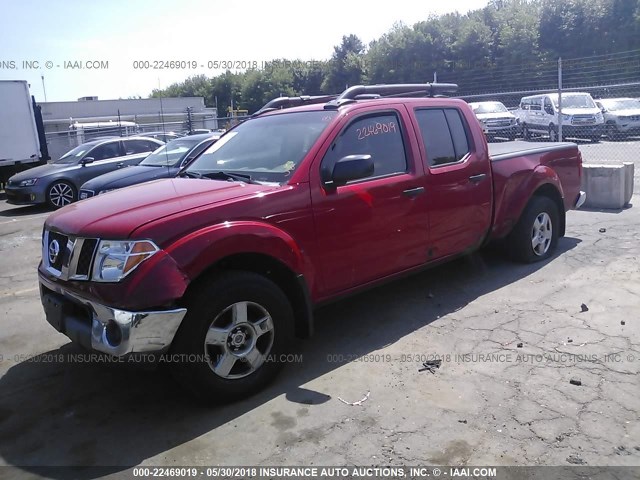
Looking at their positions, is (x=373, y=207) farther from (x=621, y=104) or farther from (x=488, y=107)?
(x=621, y=104)

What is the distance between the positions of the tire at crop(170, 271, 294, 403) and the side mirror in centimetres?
92

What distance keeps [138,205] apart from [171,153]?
23.8ft

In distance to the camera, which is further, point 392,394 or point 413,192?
point 413,192

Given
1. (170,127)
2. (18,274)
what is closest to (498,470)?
(18,274)

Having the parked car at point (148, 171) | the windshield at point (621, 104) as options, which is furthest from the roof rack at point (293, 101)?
the windshield at point (621, 104)

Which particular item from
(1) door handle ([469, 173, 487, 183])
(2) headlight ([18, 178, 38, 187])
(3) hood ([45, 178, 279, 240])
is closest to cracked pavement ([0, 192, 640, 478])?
(3) hood ([45, 178, 279, 240])

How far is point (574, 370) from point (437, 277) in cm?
219

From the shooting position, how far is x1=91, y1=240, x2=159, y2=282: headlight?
313 centimetres

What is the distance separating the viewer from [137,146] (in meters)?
13.2

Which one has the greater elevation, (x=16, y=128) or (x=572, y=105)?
(x=16, y=128)

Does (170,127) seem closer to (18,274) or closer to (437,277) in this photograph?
(18,274)

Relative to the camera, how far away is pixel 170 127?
1305 inches

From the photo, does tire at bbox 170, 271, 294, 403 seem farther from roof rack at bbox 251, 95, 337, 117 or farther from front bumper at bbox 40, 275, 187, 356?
roof rack at bbox 251, 95, 337, 117

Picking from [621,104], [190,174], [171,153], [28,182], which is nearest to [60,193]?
[28,182]
